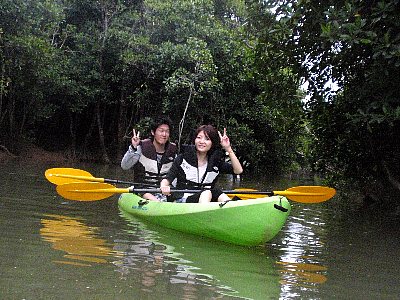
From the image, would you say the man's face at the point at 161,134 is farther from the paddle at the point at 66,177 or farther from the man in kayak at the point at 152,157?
the paddle at the point at 66,177

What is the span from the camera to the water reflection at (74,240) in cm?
369

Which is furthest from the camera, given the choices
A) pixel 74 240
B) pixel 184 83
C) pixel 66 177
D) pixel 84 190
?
pixel 184 83

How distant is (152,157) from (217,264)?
8.56 feet

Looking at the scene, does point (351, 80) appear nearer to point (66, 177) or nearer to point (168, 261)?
point (66, 177)

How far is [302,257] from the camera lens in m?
4.42

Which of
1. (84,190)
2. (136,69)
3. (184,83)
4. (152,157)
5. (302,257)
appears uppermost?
(136,69)

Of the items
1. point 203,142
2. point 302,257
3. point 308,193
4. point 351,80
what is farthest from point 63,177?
point 351,80

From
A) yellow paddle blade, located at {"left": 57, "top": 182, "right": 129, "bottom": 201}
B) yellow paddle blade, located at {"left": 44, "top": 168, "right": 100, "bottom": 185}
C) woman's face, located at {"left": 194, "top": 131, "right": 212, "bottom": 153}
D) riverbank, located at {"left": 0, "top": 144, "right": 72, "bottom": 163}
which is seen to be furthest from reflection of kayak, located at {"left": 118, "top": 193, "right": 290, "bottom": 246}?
riverbank, located at {"left": 0, "top": 144, "right": 72, "bottom": 163}

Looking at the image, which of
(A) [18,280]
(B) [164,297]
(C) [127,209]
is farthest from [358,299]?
(C) [127,209]

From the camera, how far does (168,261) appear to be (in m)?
3.82

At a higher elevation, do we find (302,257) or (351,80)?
(351,80)

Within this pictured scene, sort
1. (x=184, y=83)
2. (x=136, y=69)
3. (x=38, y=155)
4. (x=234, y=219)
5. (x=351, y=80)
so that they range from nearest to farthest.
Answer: (x=234, y=219), (x=351, y=80), (x=184, y=83), (x=136, y=69), (x=38, y=155)

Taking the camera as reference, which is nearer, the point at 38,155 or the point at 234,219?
the point at 234,219

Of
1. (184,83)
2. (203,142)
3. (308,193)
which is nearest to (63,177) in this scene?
(203,142)
